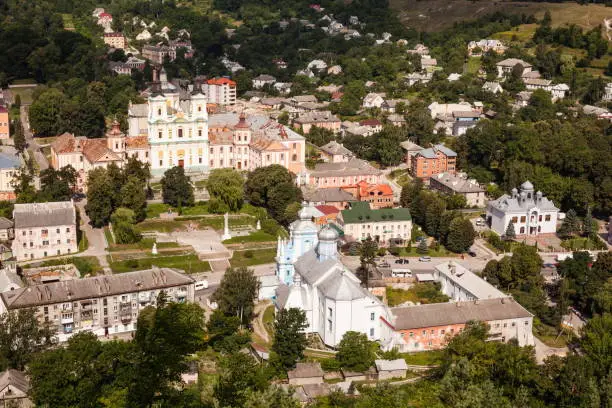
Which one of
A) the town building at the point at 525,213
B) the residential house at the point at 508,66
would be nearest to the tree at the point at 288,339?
the town building at the point at 525,213

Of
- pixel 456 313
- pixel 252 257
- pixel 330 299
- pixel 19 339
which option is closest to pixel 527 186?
pixel 252 257

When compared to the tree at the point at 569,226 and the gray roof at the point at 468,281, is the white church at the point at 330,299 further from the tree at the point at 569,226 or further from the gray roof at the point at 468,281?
the tree at the point at 569,226

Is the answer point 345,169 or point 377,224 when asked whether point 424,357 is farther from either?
point 345,169

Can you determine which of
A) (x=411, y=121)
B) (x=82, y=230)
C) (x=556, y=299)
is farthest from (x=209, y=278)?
(x=411, y=121)

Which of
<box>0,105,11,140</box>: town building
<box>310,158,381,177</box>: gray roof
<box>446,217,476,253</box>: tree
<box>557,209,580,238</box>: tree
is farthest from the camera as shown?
<box>0,105,11,140</box>: town building

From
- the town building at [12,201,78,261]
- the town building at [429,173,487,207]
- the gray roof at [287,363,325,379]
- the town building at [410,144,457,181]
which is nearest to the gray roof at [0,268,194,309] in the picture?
the gray roof at [287,363,325,379]

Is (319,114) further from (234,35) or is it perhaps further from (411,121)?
(234,35)

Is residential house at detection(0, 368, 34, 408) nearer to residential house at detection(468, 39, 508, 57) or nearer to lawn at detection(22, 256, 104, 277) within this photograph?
lawn at detection(22, 256, 104, 277)

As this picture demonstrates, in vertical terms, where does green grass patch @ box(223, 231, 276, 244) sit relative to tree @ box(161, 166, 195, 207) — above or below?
below
